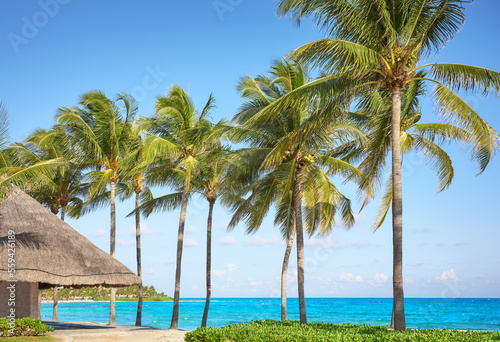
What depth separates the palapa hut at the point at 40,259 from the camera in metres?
14.0

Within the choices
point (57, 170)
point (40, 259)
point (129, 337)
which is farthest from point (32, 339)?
point (57, 170)

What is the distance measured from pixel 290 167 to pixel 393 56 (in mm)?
6119

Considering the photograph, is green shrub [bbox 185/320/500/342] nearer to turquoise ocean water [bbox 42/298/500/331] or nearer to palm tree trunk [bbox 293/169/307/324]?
palm tree trunk [bbox 293/169/307/324]

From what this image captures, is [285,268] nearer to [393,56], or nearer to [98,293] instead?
[393,56]

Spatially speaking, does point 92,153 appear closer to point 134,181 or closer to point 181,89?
point 134,181

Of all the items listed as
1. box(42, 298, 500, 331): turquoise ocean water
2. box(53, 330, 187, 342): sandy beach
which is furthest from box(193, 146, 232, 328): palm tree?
box(42, 298, 500, 331): turquoise ocean water

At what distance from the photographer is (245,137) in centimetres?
1723

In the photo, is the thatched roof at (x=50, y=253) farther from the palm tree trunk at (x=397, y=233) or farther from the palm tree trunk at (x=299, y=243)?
the palm tree trunk at (x=397, y=233)

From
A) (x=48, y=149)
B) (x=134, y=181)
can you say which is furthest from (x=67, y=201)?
(x=134, y=181)

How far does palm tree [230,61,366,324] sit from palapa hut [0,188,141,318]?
5463mm

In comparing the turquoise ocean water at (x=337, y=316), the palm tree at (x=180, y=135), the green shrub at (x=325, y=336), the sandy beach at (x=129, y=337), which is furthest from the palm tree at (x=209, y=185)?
the turquoise ocean water at (x=337, y=316)

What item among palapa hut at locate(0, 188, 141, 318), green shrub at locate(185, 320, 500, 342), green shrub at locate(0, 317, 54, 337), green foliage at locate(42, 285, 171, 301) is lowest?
green foliage at locate(42, 285, 171, 301)

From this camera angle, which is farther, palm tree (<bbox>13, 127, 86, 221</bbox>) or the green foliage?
the green foliage

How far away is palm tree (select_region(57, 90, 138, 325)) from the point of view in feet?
70.1
